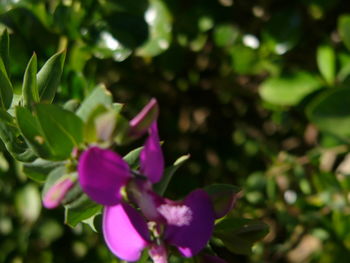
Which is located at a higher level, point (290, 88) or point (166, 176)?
point (166, 176)

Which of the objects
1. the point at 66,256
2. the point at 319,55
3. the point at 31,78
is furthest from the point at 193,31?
the point at 31,78

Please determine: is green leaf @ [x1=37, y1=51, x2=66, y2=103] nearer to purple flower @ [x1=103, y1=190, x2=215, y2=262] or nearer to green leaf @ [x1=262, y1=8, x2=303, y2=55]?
purple flower @ [x1=103, y1=190, x2=215, y2=262]

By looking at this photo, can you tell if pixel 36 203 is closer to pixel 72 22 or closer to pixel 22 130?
pixel 72 22

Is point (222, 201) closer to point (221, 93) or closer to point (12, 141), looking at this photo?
point (12, 141)

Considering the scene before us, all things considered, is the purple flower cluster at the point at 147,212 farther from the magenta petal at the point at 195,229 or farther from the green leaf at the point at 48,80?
the green leaf at the point at 48,80

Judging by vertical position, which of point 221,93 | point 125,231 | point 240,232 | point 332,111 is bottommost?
point 221,93

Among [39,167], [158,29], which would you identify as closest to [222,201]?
[39,167]

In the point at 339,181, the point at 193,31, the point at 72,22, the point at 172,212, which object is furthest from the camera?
the point at 193,31
